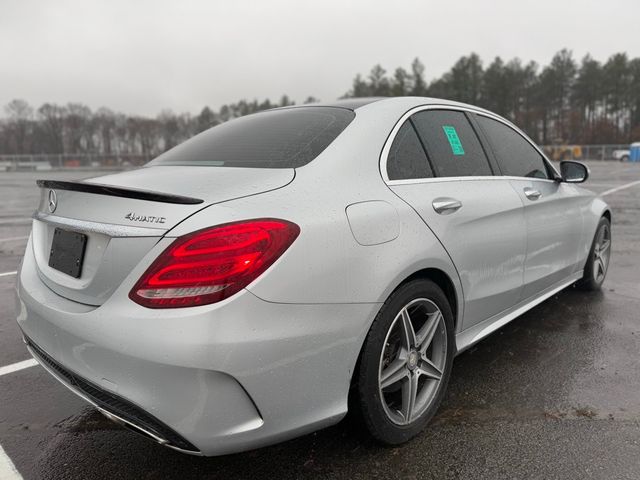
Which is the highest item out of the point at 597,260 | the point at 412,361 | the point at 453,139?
the point at 453,139

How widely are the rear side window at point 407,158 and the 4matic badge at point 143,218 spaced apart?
1061 millimetres

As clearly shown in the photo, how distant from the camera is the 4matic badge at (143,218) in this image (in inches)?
68.7

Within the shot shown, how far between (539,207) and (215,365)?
8.52 feet

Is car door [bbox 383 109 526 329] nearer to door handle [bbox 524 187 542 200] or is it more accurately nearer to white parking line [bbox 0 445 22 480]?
door handle [bbox 524 187 542 200]

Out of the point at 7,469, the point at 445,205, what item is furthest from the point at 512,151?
the point at 7,469

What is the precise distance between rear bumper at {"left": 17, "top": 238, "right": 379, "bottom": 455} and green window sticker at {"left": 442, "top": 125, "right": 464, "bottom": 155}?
4.38 ft

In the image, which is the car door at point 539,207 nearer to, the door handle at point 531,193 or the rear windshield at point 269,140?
the door handle at point 531,193

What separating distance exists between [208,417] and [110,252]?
68cm

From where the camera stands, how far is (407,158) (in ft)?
8.15

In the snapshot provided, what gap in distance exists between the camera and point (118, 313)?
5.70 ft

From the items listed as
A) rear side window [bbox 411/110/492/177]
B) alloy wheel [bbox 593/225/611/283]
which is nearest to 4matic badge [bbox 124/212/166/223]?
rear side window [bbox 411/110/492/177]

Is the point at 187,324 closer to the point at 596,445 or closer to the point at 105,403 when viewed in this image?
the point at 105,403

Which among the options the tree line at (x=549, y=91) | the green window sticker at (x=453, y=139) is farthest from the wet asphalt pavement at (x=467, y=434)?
the tree line at (x=549, y=91)

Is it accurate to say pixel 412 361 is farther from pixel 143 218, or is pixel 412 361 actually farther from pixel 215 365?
pixel 143 218
